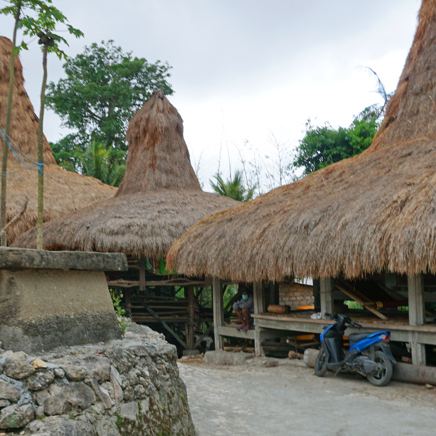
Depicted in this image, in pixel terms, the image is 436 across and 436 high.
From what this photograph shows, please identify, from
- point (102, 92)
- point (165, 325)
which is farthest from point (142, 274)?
point (102, 92)

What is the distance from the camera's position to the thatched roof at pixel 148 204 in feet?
35.4

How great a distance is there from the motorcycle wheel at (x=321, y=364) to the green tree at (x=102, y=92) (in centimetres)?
1724

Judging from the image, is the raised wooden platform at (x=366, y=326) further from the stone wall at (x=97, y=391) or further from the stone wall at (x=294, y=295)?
the stone wall at (x=294, y=295)

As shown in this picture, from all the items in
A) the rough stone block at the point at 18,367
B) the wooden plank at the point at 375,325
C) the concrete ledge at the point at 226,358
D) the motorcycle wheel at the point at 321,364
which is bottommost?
the concrete ledge at the point at 226,358

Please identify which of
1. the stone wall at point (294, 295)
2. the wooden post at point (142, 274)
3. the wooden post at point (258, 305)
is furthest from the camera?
the stone wall at point (294, 295)

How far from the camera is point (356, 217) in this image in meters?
6.27

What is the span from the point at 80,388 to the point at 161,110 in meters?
11.8

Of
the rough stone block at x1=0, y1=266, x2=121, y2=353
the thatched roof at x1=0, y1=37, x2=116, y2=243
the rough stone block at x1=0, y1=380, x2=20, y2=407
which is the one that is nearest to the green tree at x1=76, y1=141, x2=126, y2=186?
the thatched roof at x1=0, y1=37, x2=116, y2=243

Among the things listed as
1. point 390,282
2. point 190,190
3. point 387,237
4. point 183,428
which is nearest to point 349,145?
point 190,190

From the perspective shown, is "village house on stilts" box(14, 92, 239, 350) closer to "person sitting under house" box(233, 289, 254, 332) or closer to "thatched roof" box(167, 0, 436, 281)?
"person sitting under house" box(233, 289, 254, 332)

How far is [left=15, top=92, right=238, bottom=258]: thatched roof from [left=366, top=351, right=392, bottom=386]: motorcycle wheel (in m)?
5.71

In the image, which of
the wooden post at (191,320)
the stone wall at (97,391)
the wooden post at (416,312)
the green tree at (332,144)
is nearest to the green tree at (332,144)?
the green tree at (332,144)

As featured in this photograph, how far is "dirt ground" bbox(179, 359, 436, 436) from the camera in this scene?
14.1 ft

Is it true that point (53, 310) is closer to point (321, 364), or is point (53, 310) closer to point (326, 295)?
point (321, 364)
